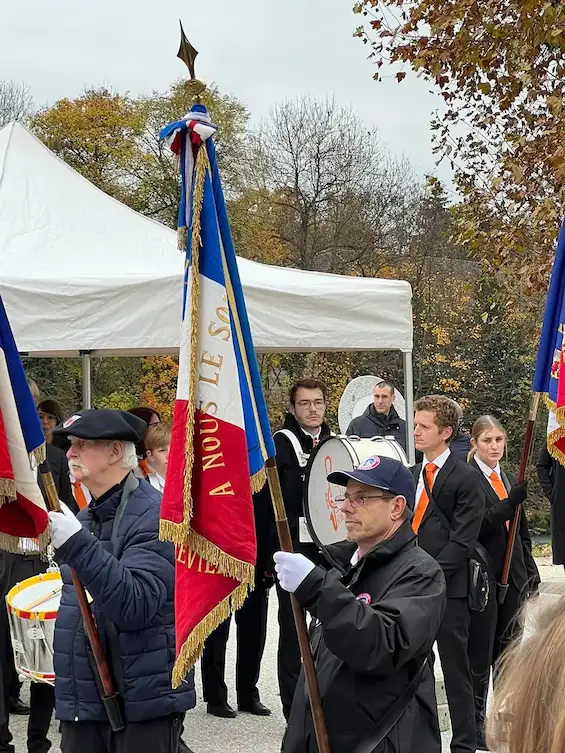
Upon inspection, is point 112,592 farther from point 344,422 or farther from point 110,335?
point 344,422

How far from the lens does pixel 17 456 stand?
344cm

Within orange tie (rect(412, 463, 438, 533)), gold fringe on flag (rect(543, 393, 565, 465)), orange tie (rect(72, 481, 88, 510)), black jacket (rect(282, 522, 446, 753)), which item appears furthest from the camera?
orange tie (rect(72, 481, 88, 510))

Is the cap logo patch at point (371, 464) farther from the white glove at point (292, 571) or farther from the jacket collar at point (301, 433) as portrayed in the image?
the jacket collar at point (301, 433)

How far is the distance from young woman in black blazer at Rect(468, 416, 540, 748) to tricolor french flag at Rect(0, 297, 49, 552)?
3.04m

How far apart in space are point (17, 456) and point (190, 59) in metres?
1.51

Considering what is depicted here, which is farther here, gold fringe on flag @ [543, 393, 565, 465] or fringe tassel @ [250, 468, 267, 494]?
gold fringe on flag @ [543, 393, 565, 465]

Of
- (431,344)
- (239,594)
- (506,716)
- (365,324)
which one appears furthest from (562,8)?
(431,344)

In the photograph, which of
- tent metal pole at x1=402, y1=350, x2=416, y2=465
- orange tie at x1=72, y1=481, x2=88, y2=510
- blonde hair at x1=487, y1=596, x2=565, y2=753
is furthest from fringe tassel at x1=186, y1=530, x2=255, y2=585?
tent metal pole at x1=402, y1=350, x2=416, y2=465

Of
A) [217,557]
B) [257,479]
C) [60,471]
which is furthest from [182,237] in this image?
[60,471]

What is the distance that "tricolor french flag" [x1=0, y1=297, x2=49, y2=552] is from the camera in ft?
11.0

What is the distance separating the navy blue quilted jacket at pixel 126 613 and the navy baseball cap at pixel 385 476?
0.76 metres

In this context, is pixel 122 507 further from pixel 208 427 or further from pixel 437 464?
pixel 437 464

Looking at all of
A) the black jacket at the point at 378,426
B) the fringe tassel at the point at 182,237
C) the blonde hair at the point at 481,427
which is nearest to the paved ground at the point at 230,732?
the blonde hair at the point at 481,427

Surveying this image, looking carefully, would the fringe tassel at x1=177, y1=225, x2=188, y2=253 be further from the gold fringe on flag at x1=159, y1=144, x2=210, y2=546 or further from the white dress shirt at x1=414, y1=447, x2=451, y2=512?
the white dress shirt at x1=414, y1=447, x2=451, y2=512
